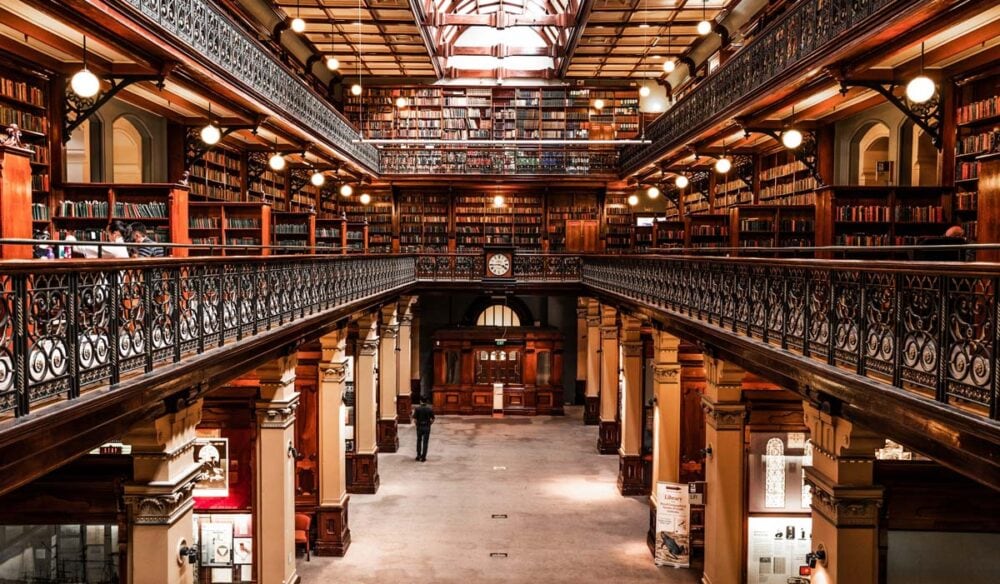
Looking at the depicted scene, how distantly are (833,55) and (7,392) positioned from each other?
266 inches

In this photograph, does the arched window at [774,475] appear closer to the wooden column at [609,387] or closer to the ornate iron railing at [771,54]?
the ornate iron railing at [771,54]

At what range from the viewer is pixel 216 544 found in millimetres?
8180

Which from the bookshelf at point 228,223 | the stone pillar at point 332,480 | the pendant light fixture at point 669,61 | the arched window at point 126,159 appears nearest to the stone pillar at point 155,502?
the stone pillar at point 332,480

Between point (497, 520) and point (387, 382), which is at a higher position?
point (387, 382)

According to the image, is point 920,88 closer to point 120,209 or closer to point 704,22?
point 120,209

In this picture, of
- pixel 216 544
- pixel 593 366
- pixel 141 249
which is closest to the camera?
pixel 141 249

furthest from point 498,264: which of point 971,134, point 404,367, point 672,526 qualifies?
point 971,134

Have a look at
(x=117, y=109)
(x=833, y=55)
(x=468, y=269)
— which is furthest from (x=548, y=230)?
(x=833, y=55)

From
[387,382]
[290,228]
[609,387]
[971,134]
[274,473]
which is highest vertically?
[971,134]

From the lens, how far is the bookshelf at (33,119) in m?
7.39

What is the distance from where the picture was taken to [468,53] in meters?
19.3

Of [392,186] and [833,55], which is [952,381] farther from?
[392,186]

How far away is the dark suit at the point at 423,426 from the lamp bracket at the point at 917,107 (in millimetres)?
9613

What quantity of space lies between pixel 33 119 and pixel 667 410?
7853mm
